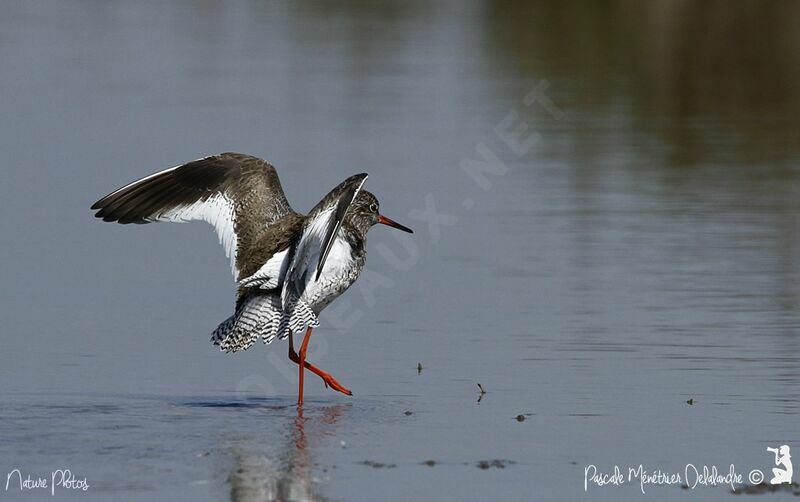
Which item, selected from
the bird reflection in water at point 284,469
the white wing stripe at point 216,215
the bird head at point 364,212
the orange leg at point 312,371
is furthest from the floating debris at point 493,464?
the white wing stripe at point 216,215

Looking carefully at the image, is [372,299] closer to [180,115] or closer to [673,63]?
[180,115]

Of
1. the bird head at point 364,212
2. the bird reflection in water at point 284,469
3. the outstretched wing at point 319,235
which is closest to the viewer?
the bird reflection in water at point 284,469

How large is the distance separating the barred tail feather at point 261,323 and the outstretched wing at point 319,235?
12 centimetres

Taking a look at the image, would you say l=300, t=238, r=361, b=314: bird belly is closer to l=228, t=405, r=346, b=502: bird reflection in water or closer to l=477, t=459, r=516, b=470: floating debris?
l=228, t=405, r=346, b=502: bird reflection in water

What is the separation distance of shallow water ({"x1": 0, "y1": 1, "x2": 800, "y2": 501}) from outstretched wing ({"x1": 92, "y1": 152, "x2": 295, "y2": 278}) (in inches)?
33.5

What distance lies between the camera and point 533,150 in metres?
20.1

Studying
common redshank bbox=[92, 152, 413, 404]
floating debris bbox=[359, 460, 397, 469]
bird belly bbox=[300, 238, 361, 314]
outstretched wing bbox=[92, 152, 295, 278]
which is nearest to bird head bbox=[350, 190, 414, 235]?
common redshank bbox=[92, 152, 413, 404]

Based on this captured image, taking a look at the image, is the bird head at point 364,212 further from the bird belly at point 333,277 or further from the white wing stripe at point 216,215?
the white wing stripe at point 216,215

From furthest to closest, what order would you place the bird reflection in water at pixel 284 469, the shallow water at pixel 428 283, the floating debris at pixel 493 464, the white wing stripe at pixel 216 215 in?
the white wing stripe at pixel 216 215
the shallow water at pixel 428 283
the floating debris at pixel 493 464
the bird reflection in water at pixel 284 469

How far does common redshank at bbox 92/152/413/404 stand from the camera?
34.0 feet

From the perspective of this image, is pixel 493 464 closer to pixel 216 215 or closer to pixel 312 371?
pixel 312 371

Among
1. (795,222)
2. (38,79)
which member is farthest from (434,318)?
(38,79)

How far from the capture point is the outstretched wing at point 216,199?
11.3 metres

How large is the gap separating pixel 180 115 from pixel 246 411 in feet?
38.1
